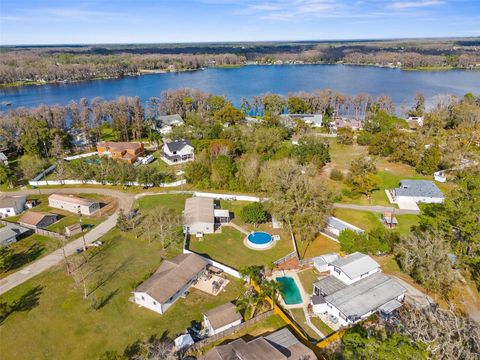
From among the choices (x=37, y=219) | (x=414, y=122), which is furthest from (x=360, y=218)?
(x=414, y=122)

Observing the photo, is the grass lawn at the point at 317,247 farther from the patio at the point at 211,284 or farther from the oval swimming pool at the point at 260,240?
the patio at the point at 211,284

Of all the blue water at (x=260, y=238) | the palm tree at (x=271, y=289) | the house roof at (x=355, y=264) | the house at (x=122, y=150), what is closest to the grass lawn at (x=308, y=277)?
the house roof at (x=355, y=264)

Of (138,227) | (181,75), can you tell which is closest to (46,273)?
(138,227)

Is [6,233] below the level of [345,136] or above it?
below

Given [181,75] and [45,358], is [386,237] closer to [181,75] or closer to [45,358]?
[45,358]

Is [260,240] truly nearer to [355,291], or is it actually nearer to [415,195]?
[355,291]

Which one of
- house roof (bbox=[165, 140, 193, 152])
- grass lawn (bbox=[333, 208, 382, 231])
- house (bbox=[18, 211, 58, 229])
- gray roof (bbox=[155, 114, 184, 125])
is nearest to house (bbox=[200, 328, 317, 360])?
grass lawn (bbox=[333, 208, 382, 231])
